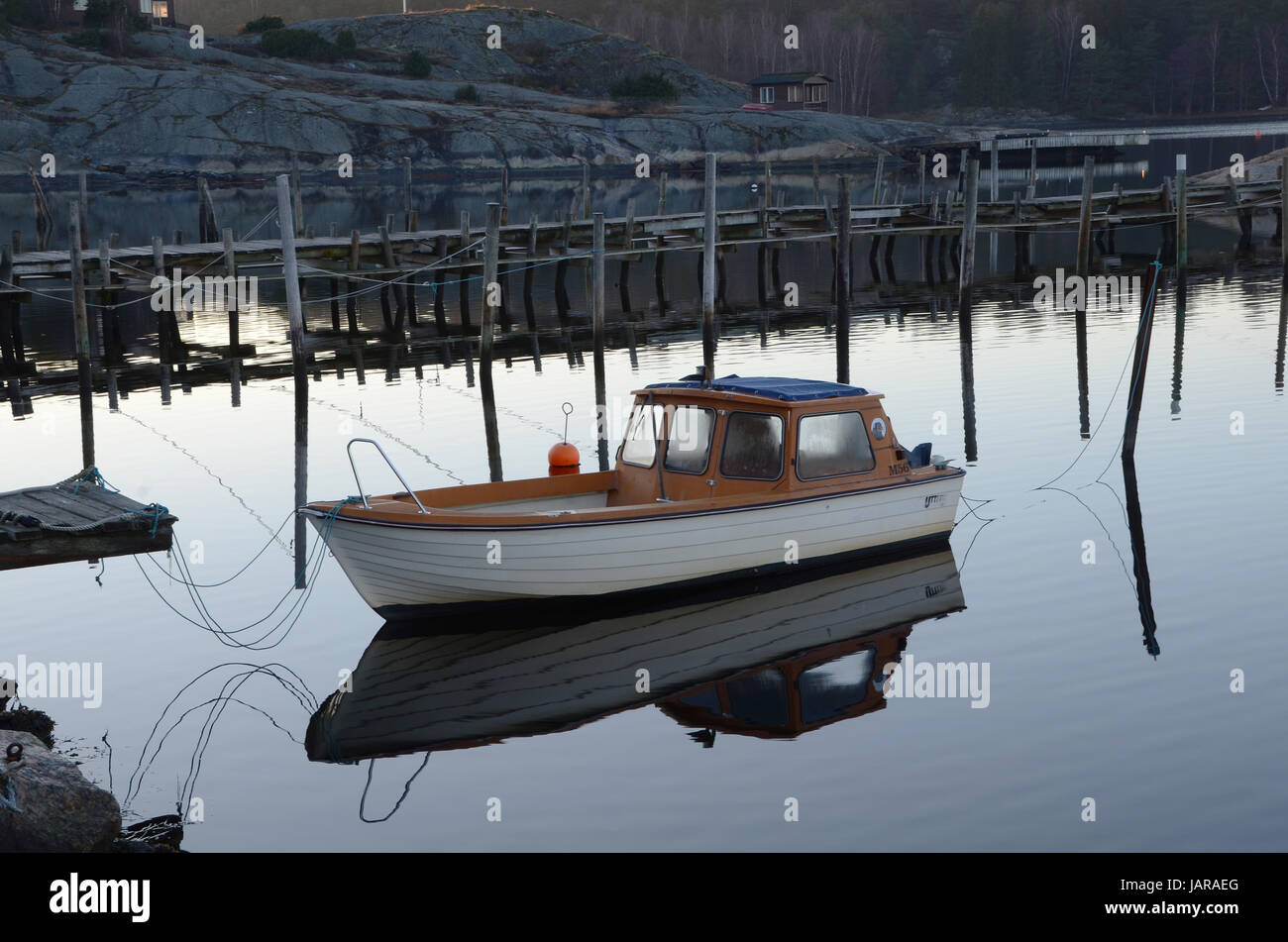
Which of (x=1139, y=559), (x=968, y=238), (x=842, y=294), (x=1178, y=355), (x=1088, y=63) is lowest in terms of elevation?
(x=1139, y=559)

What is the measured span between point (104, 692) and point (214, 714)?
1.26 meters

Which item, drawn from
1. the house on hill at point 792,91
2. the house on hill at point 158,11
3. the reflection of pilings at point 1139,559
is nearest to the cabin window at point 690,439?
the reflection of pilings at point 1139,559

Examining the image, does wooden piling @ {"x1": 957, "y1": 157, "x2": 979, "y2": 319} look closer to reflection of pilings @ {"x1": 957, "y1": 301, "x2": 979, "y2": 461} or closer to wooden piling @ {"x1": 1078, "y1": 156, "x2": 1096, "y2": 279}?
reflection of pilings @ {"x1": 957, "y1": 301, "x2": 979, "y2": 461}

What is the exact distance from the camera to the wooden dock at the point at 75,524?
1433 centimetres

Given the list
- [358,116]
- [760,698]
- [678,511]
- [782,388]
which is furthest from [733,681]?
[358,116]

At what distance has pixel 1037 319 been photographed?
38.4 meters

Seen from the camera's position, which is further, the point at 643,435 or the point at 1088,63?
the point at 1088,63

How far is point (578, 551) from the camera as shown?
14219 millimetres

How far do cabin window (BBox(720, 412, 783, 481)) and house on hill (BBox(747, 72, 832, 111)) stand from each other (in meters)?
111

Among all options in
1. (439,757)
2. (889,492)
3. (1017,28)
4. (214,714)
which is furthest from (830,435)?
(1017,28)

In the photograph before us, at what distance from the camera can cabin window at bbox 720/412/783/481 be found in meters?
15.3

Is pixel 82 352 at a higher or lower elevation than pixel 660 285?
lower

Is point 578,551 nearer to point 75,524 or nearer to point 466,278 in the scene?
point 75,524

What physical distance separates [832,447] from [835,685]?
3.58 m
